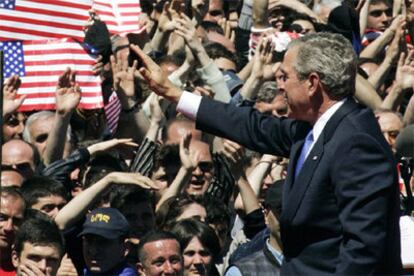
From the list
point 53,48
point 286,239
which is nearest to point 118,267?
point 286,239

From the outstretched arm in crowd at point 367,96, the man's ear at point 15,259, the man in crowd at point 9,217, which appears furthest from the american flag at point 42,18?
the man's ear at point 15,259

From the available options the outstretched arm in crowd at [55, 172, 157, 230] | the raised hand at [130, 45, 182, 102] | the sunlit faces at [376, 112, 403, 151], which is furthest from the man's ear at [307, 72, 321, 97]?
the sunlit faces at [376, 112, 403, 151]

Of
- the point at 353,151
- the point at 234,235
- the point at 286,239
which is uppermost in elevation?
the point at 353,151

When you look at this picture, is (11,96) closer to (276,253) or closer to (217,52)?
(217,52)

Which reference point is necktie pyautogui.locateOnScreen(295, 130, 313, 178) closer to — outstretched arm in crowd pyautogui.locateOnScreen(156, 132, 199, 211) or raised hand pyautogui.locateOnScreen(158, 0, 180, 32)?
outstretched arm in crowd pyautogui.locateOnScreen(156, 132, 199, 211)

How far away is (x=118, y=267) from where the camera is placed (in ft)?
33.3

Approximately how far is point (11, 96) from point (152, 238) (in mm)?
2259

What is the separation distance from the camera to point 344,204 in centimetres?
757

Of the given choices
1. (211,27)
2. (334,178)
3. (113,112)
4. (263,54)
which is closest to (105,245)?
(113,112)

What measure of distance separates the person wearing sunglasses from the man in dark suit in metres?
8.08

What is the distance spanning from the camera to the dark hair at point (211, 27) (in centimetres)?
1520

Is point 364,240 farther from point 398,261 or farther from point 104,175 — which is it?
point 104,175

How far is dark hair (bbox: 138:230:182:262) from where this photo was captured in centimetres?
1007

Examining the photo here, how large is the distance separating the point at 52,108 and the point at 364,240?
5.83m
